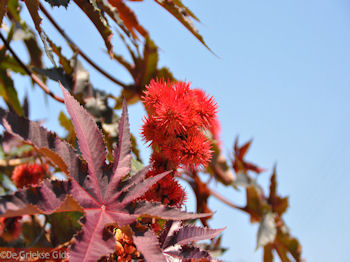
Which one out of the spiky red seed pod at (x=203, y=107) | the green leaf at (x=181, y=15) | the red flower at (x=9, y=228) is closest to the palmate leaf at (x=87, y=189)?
the spiky red seed pod at (x=203, y=107)

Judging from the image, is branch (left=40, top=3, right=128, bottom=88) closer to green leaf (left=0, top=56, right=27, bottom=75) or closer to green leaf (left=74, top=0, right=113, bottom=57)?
green leaf (left=0, top=56, right=27, bottom=75)

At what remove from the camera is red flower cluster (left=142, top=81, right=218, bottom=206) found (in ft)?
2.13

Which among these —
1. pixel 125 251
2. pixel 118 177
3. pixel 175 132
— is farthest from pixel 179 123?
pixel 125 251

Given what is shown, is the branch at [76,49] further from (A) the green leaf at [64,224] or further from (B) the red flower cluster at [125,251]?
(B) the red flower cluster at [125,251]

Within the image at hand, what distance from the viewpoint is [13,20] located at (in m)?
1.39

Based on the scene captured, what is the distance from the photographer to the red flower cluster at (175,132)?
2.13 feet

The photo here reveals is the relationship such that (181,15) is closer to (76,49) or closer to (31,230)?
(76,49)

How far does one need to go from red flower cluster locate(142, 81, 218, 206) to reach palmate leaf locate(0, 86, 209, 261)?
0.09 m

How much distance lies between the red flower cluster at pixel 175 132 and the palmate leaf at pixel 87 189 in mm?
87

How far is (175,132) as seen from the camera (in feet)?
2.24

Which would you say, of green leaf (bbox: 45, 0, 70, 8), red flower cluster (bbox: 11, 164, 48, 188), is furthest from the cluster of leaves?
red flower cluster (bbox: 11, 164, 48, 188)

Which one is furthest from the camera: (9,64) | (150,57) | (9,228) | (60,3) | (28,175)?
(150,57)

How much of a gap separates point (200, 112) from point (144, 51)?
908mm

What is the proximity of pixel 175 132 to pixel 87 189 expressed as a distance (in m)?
0.23
